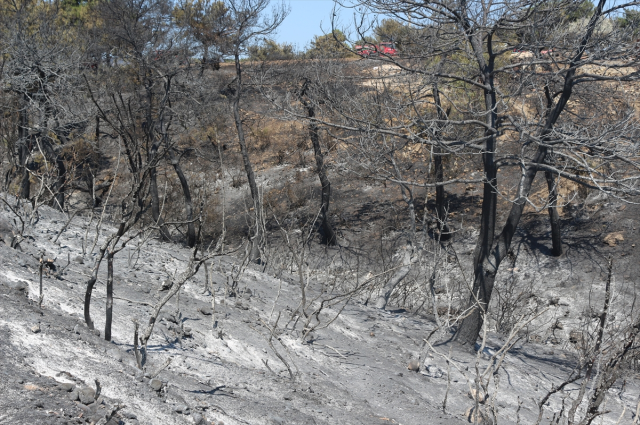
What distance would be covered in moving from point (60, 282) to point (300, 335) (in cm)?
234

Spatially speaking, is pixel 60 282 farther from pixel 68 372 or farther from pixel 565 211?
pixel 565 211

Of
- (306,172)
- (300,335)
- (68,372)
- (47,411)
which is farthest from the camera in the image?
(306,172)

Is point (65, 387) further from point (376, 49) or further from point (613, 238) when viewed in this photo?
point (613, 238)

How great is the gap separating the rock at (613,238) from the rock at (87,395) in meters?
14.4

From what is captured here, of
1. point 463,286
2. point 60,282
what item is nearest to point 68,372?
point 60,282

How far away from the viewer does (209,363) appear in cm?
459

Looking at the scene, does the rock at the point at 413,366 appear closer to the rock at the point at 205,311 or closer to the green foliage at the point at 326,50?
the rock at the point at 205,311

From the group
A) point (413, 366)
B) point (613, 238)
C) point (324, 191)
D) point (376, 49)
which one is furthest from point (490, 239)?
point (324, 191)

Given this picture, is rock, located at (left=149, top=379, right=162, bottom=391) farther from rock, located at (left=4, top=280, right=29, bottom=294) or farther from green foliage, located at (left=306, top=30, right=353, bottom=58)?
green foliage, located at (left=306, top=30, right=353, bottom=58)

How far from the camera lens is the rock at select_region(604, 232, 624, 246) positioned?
1483 cm

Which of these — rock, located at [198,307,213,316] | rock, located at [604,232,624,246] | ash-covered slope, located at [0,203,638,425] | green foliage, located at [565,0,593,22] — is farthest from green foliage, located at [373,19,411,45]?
rock, located at [604,232,624,246]

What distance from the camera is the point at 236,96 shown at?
1485 centimetres

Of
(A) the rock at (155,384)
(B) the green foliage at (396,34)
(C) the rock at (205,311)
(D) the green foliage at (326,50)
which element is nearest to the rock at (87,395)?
(A) the rock at (155,384)

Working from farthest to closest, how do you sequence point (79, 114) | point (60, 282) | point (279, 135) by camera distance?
point (279, 135)
point (79, 114)
point (60, 282)
